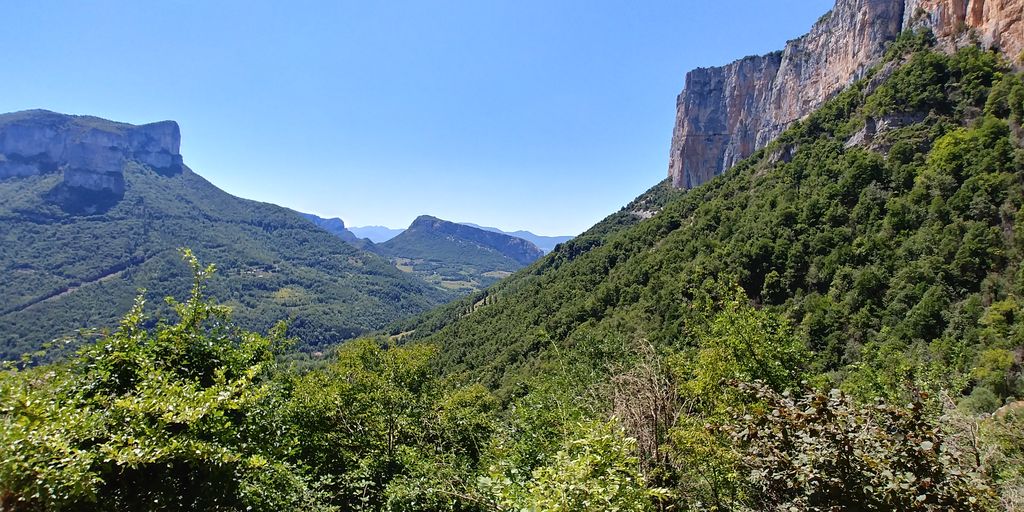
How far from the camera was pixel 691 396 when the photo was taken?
36.9 feet

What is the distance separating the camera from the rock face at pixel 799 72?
46375 millimetres

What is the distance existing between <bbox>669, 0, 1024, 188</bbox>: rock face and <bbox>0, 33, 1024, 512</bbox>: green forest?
6760 millimetres

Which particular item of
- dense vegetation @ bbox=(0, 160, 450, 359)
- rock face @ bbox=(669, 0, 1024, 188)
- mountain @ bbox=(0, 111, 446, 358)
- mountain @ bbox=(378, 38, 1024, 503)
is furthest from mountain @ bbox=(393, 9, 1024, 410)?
mountain @ bbox=(0, 111, 446, 358)

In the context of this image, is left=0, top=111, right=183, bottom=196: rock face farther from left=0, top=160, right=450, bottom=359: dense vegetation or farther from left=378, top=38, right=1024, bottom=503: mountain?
left=378, top=38, right=1024, bottom=503: mountain

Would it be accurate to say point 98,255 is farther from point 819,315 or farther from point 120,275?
point 819,315

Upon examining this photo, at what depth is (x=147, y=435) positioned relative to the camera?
13.5 feet

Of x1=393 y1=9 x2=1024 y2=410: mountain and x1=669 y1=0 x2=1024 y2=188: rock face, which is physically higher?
x1=669 y1=0 x2=1024 y2=188: rock face

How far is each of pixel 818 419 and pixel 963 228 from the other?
129 feet

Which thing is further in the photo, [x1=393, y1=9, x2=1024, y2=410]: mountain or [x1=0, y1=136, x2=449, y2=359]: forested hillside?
[x1=0, y1=136, x2=449, y2=359]: forested hillside

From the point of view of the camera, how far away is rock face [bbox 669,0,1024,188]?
4638cm

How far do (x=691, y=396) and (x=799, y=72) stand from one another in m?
113

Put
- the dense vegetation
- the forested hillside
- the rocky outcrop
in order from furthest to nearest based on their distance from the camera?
the forested hillside < the dense vegetation < the rocky outcrop

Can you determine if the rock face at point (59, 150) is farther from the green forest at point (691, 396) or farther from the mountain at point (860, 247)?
the green forest at point (691, 396)

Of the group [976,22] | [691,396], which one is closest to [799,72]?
[976,22]
